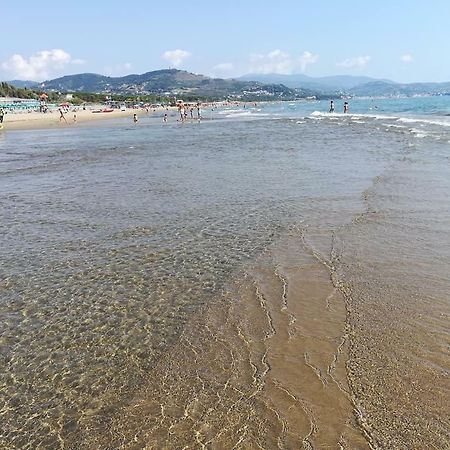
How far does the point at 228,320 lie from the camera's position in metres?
7.70

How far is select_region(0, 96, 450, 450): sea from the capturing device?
5.31 m

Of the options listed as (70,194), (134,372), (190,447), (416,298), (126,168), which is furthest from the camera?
(126,168)

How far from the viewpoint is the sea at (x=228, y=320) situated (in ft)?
17.4

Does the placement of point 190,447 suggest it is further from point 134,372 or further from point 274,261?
point 274,261

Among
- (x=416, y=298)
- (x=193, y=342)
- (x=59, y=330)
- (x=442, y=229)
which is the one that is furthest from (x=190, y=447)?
(x=442, y=229)

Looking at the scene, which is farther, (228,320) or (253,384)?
(228,320)

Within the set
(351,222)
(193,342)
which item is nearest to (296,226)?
(351,222)

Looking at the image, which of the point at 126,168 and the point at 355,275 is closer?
the point at 355,275

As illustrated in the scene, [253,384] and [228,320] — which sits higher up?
[253,384]

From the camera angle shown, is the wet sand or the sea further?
the sea

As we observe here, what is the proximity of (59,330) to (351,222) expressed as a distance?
8510mm

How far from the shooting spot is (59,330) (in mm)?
7504

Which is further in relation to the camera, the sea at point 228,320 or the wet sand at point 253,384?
the sea at point 228,320

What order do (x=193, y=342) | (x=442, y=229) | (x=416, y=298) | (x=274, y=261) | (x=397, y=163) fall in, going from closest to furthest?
(x=193, y=342) → (x=416, y=298) → (x=274, y=261) → (x=442, y=229) → (x=397, y=163)
